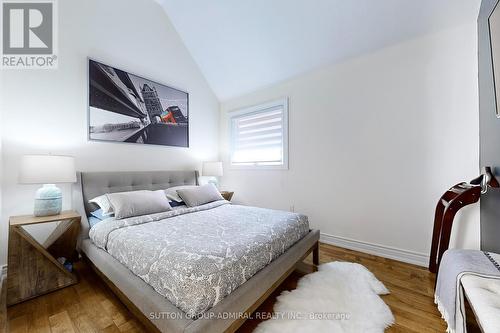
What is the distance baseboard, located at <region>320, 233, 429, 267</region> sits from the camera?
2.25 meters

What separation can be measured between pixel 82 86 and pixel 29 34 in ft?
2.01

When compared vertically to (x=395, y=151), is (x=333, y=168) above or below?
below

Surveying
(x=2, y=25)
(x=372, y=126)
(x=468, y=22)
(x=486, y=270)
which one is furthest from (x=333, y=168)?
(x=2, y=25)

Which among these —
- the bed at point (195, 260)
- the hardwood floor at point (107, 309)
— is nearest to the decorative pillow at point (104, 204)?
the bed at point (195, 260)

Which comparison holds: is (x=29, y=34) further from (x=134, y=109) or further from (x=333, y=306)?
(x=333, y=306)

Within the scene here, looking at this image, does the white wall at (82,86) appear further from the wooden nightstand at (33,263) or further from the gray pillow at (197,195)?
the gray pillow at (197,195)

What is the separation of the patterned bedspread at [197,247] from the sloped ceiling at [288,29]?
2.23 meters

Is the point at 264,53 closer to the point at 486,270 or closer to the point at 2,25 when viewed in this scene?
the point at 2,25

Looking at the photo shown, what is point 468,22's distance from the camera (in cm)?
200

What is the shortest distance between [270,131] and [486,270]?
110 inches

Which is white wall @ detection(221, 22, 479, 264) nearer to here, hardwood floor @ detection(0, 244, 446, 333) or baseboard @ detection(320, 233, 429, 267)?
baseboard @ detection(320, 233, 429, 267)

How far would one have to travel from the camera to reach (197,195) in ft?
8.74

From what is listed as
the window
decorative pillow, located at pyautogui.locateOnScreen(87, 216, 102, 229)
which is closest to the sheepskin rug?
the window

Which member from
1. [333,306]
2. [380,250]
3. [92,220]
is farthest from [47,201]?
[380,250]
